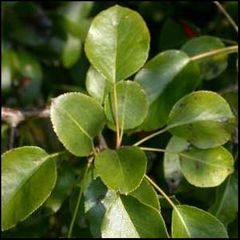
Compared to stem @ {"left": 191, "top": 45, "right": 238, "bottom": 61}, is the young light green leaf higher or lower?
lower

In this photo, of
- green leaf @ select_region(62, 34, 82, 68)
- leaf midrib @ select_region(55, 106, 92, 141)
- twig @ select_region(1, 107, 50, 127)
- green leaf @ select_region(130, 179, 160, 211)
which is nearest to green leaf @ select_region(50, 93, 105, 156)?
A: leaf midrib @ select_region(55, 106, 92, 141)

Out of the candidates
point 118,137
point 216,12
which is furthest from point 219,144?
point 216,12

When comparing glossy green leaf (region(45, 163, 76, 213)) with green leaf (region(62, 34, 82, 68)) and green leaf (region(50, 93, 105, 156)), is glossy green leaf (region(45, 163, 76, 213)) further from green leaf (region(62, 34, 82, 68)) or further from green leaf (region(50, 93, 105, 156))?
green leaf (region(62, 34, 82, 68))

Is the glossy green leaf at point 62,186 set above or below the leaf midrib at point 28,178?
below

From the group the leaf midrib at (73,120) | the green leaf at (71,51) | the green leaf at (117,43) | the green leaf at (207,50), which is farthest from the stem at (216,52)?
the green leaf at (71,51)

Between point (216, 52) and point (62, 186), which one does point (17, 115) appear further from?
point (216, 52)

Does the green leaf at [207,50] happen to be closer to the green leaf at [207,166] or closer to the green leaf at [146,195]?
the green leaf at [207,166]

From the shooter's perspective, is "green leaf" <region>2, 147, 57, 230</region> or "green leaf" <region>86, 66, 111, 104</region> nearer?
"green leaf" <region>2, 147, 57, 230</region>

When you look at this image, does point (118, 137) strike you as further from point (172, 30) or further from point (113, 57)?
point (172, 30)
